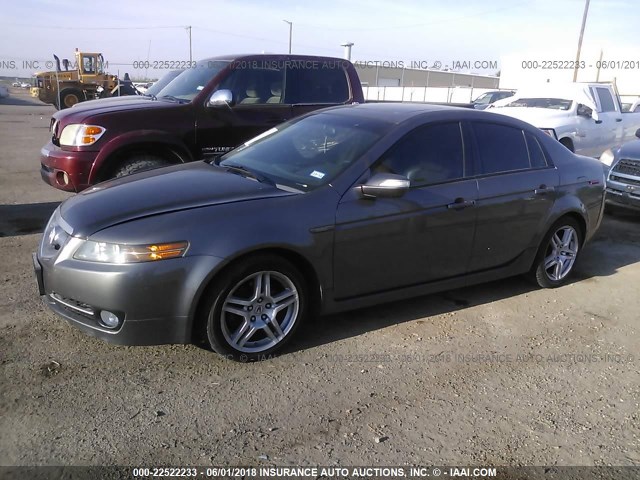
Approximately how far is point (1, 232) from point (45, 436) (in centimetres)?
400

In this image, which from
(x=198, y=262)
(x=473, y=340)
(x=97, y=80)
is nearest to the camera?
(x=198, y=262)

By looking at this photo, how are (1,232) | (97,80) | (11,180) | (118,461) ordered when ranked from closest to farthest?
(118,461) → (1,232) → (11,180) → (97,80)

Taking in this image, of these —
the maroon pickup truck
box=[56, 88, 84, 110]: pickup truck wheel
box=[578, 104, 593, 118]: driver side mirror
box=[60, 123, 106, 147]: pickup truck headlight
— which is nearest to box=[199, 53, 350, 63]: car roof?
the maroon pickup truck

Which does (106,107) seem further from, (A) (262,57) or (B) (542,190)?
(B) (542,190)

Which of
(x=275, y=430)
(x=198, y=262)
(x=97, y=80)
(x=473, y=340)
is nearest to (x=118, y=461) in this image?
(x=275, y=430)

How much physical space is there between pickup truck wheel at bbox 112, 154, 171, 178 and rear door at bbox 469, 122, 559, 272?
352 cm

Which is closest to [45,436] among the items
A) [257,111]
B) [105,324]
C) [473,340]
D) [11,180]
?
[105,324]

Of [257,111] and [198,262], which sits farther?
[257,111]

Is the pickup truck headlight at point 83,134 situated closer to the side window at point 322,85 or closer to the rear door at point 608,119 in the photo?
the side window at point 322,85

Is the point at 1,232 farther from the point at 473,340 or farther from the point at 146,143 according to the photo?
the point at 473,340

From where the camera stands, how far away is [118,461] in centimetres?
262

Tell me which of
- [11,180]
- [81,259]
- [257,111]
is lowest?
[11,180]

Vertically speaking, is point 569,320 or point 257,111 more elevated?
point 257,111

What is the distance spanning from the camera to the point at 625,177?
7.71 m
